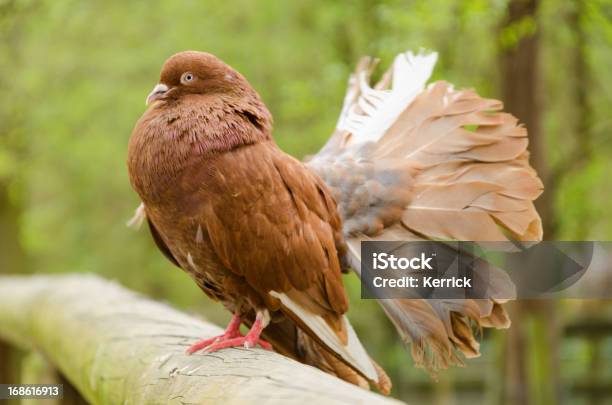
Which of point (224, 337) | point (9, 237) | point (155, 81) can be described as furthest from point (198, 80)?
point (9, 237)

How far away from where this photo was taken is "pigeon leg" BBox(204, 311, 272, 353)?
8.75ft

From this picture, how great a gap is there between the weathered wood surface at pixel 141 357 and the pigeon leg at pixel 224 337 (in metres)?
0.05

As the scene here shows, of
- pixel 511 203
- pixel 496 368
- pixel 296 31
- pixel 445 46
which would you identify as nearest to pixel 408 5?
pixel 445 46

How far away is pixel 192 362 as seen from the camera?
8.02ft

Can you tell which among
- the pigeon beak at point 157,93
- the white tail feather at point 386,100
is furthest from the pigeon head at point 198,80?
the white tail feather at point 386,100

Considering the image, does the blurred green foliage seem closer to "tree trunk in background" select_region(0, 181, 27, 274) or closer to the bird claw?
"tree trunk in background" select_region(0, 181, 27, 274)

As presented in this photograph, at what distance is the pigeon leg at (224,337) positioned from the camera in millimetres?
2674

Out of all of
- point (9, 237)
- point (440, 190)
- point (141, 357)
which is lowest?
point (9, 237)

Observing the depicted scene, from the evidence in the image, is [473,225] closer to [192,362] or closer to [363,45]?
[192,362]

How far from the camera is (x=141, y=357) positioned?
2.80 m

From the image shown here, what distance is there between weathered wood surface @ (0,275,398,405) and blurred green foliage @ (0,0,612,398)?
2.99 metres

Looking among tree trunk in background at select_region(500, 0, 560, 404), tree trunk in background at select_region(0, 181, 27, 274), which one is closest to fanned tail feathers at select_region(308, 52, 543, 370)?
tree trunk in background at select_region(500, 0, 560, 404)

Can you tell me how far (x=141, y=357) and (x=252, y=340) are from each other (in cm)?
36

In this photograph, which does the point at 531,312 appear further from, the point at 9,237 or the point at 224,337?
the point at 9,237
